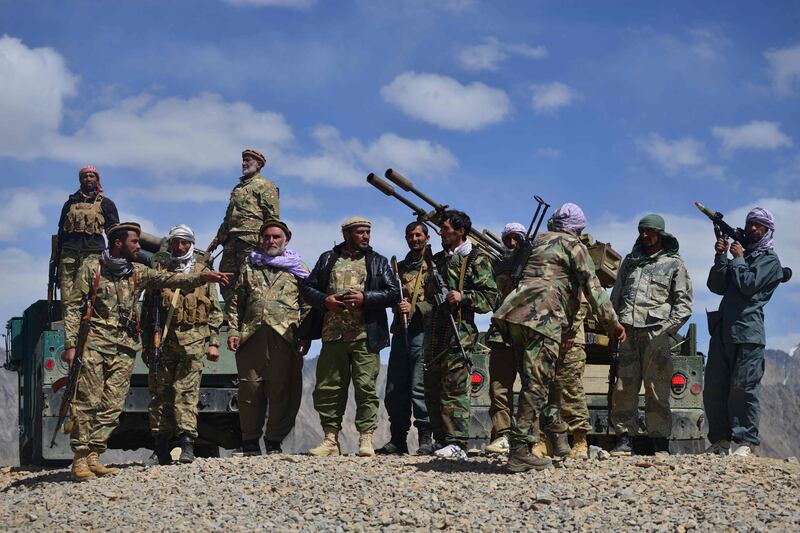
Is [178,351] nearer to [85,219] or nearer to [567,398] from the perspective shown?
[567,398]

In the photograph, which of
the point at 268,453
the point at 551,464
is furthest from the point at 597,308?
the point at 268,453

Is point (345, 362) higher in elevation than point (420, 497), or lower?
higher

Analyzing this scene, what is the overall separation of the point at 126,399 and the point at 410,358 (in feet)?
11.6

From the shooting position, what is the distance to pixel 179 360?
9.62 metres

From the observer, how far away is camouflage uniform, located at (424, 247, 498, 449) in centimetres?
924

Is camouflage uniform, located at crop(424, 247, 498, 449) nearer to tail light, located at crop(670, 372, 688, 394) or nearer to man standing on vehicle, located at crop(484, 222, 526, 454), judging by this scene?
man standing on vehicle, located at crop(484, 222, 526, 454)

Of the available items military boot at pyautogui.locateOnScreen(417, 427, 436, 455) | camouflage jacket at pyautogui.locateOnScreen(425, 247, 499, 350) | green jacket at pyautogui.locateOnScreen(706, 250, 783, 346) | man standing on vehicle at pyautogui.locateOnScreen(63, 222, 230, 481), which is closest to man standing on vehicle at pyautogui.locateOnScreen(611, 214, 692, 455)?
green jacket at pyautogui.locateOnScreen(706, 250, 783, 346)

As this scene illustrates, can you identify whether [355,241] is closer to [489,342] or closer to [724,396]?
[489,342]

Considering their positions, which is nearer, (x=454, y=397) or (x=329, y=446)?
(x=454, y=397)

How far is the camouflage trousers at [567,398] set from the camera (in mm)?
8703

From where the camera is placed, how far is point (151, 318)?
9.79m

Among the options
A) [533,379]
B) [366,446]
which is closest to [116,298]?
[366,446]

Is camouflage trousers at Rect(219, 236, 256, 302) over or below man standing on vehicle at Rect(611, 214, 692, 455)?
over

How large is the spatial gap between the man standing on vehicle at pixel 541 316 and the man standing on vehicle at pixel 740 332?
186 centimetres
